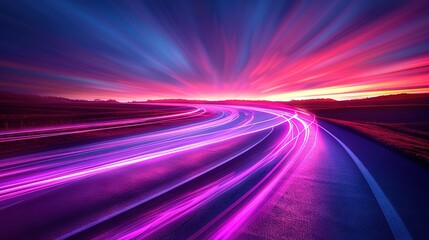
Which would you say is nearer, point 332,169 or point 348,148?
point 332,169

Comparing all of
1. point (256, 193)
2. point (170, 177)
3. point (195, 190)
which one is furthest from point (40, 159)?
point (256, 193)

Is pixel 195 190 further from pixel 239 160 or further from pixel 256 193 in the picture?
pixel 239 160

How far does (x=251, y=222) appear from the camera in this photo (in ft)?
11.0

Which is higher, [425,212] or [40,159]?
[425,212]

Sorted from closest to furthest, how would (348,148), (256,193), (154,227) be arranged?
1. (154,227)
2. (256,193)
3. (348,148)

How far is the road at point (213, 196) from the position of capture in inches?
124

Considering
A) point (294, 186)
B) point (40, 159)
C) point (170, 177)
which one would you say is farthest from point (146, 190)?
point (40, 159)

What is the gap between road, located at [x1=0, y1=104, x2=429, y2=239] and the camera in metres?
3.14

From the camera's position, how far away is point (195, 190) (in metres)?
4.57

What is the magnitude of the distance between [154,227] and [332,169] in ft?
16.5

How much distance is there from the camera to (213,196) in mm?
4266

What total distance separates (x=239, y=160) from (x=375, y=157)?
182 inches

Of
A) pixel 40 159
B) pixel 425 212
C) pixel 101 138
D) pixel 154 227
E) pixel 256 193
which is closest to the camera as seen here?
pixel 154 227

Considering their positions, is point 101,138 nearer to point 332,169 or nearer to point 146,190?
point 146,190
